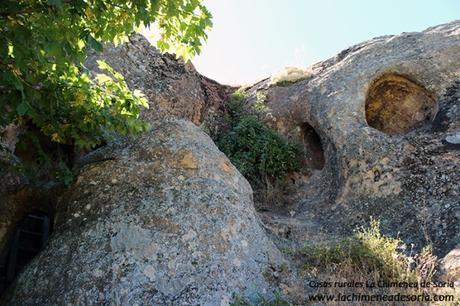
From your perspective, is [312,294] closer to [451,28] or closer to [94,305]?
[94,305]

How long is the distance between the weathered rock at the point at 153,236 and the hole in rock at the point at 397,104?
17.8 ft

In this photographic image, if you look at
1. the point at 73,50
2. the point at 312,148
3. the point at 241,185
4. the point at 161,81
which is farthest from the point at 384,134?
the point at 73,50

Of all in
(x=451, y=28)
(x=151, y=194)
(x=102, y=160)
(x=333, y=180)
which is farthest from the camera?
(x=451, y=28)

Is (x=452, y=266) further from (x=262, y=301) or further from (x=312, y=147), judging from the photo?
(x=312, y=147)

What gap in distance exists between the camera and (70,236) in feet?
21.6

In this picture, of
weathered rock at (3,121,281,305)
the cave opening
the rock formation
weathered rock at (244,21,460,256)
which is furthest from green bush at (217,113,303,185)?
Result: weathered rock at (3,121,281,305)

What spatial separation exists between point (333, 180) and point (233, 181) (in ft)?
11.7

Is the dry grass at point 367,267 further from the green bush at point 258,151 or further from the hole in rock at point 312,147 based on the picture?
the hole in rock at point 312,147

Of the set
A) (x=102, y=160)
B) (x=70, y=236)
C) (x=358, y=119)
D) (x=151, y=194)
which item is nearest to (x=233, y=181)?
(x=151, y=194)

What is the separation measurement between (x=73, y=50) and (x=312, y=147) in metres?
8.62

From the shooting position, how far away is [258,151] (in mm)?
11773

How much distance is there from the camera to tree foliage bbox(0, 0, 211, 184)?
4363 millimetres

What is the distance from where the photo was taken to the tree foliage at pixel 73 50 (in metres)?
4.36

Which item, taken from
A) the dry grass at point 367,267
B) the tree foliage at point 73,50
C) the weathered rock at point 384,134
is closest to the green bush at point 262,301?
the dry grass at point 367,267
